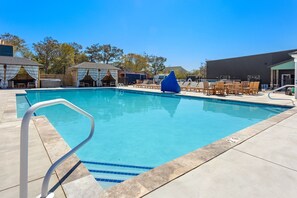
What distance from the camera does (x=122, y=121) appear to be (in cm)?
619

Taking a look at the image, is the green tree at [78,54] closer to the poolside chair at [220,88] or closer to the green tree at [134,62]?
the green tree at [134,62]

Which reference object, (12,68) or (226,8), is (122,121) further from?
(12,68)

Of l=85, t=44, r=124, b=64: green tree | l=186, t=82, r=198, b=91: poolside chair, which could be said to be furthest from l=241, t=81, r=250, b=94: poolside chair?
l=85, t=44, r=124, b=64: green tree

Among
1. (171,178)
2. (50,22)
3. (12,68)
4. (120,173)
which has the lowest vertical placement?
(120,173)

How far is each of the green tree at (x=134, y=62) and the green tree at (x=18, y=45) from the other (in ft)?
49.4

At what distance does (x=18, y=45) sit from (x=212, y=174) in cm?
3202

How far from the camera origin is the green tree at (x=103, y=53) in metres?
31.7

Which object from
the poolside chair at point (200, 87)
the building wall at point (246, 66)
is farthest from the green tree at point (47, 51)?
the building wall at point (246, 66)

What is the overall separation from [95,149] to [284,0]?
14.3 meters

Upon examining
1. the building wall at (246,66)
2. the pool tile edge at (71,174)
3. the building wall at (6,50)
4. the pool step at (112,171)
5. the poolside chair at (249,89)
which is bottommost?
the pool step at (112,171)

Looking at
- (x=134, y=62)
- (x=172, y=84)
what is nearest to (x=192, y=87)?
(x=172, y=84)

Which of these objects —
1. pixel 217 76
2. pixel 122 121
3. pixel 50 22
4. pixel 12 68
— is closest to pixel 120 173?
pixel 122 121

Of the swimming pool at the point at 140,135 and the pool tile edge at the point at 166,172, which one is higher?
the pool tile edge at the point at 166,172

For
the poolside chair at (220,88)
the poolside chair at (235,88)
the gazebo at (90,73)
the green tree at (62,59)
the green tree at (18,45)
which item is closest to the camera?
the poolside chair at (220,88)
